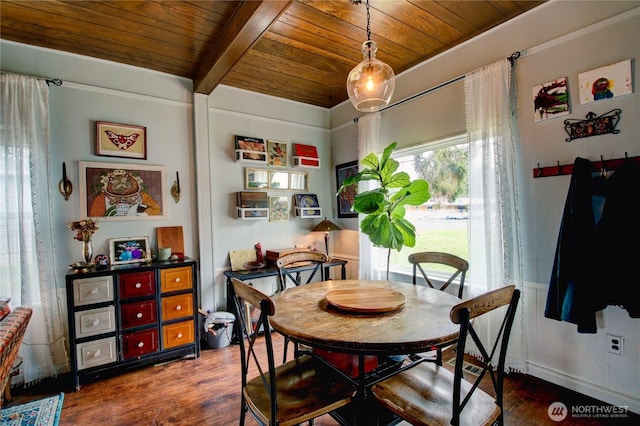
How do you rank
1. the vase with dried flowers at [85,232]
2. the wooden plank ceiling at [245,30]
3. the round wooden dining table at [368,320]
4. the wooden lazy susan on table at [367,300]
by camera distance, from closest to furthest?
1. the round wooden dining table at [368,320]
2. the wooden lazy susan on table at [367,300]
3. the wooden plank ceiling at [245,30]
4. the vase with dried flowers at [85,232]

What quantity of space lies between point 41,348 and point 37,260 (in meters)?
0.70

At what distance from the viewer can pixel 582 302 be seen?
181 centimetres

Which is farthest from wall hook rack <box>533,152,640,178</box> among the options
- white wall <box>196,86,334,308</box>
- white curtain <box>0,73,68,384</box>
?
white curtain <box>0,73,68,384</box>

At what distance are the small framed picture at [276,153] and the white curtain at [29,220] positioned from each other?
2.00 meters

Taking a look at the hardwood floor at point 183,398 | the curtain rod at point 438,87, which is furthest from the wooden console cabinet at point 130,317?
the curtain rod at point 438,87

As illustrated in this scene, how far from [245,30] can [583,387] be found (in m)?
3.30

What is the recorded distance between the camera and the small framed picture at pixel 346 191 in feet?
12.4

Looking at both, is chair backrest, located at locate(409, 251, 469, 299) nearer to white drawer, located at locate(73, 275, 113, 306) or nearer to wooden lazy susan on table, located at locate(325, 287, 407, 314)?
wooden lazy susan on table, located at locate(325, 287, 407, 314)

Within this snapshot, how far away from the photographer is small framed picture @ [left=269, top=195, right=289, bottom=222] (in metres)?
3.65

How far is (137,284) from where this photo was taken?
250 centimetres

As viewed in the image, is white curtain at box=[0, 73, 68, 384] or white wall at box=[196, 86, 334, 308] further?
white wall at box=[196, 86, 334, 308]

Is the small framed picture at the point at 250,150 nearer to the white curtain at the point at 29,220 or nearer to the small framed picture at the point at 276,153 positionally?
the small framed picture at the point at 276,153

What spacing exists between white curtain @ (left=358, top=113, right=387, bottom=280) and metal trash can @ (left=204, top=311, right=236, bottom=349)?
1.52 m

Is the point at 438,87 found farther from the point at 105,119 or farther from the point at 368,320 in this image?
the point at 105,119
